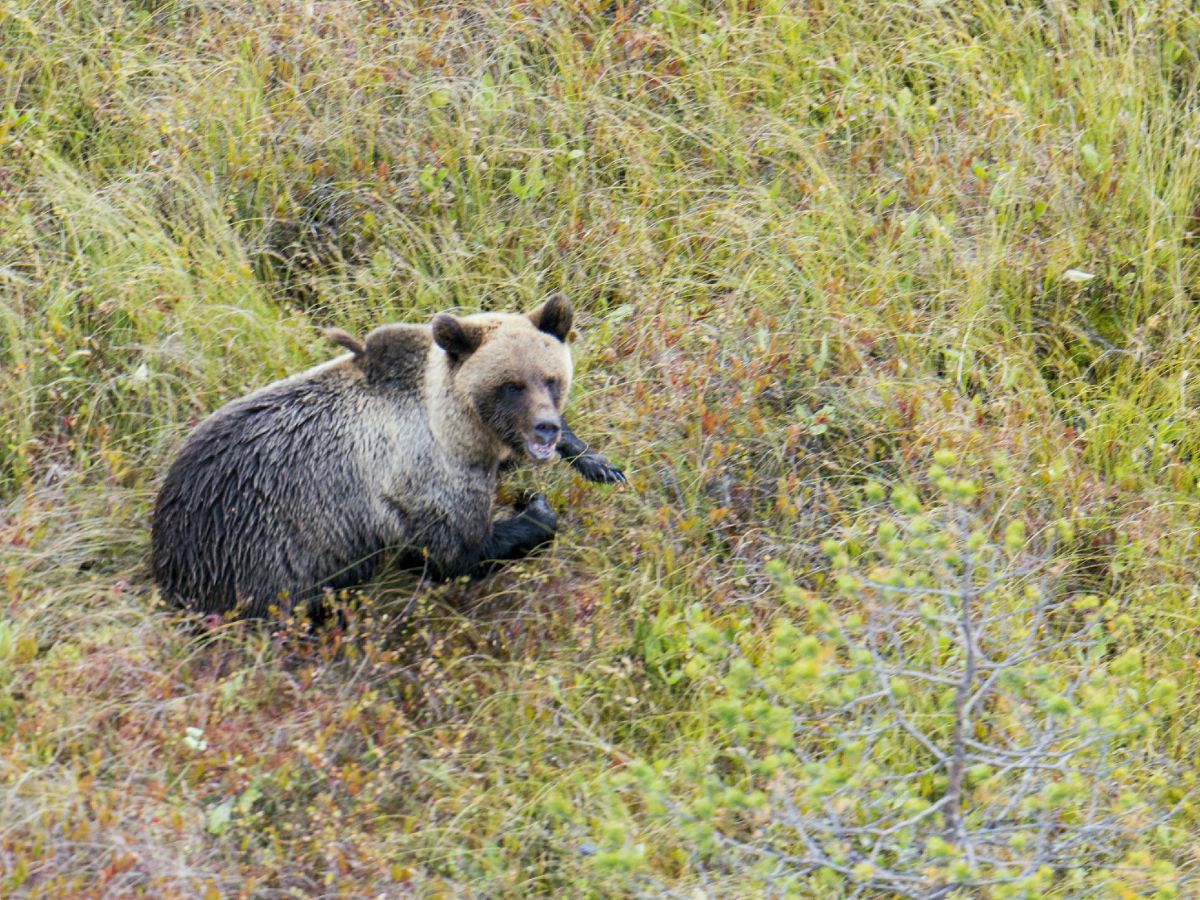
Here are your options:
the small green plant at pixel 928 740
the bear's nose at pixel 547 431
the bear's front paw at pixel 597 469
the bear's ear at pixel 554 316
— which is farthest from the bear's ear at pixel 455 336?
the small green plant at pixel 928 740

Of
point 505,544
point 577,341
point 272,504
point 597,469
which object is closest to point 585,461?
point 597,469

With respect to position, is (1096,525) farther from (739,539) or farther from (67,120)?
(67,120)

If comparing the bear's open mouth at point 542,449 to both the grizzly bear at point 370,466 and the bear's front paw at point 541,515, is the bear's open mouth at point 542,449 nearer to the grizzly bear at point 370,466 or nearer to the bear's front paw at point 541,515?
the grizzly bear at point 370,466

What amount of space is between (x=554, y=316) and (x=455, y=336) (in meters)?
0.38

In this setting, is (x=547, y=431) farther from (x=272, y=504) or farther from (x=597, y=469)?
(x=272, y=504)

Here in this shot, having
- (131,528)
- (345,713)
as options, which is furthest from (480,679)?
(131,528)

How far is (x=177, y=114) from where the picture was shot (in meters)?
6.48

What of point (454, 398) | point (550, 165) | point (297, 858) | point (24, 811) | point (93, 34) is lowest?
point (297, 858)

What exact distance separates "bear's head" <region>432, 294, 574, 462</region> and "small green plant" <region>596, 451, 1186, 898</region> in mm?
826

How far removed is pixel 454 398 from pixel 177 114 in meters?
2.05

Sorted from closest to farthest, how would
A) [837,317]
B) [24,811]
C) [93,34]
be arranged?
[24,811], [837,317], [93,34]

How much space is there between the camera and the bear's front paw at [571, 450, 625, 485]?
5500 millimetres

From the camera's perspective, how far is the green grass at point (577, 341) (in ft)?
14.7

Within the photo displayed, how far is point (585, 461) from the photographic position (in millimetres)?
5535
